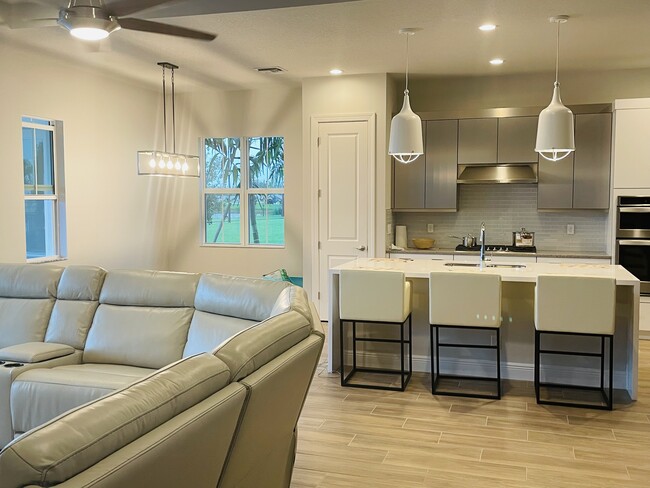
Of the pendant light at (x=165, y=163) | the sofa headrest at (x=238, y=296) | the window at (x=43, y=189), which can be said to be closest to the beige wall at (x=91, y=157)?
the window at (x=43, y=189)

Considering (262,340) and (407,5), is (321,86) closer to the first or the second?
(407,5)

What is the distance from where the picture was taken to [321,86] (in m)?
7.28

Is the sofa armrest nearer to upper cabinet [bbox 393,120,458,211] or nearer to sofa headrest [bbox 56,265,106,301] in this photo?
sofa headrest [bbox 56,265,106,301]

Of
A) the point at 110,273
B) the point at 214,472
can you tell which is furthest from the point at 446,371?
the point at 214,472

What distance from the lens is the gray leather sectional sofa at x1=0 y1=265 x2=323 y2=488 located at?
1.49 metres

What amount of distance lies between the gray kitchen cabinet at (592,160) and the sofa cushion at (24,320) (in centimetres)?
529

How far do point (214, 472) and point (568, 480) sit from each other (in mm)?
2154

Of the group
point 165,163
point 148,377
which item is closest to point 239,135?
point 165,163

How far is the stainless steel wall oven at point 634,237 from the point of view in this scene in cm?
643

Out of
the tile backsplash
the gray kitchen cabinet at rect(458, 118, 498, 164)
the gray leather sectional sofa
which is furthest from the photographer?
the tile backsplash

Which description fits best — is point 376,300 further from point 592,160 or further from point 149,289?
point 592,160

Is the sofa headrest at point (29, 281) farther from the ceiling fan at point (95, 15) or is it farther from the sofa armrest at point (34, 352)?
the ceiling fan at point (95, 15)

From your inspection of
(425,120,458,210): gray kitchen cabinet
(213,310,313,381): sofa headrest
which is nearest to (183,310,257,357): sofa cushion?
(213,310,313,381): sofa headrest

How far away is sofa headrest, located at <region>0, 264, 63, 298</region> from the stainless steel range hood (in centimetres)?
441
